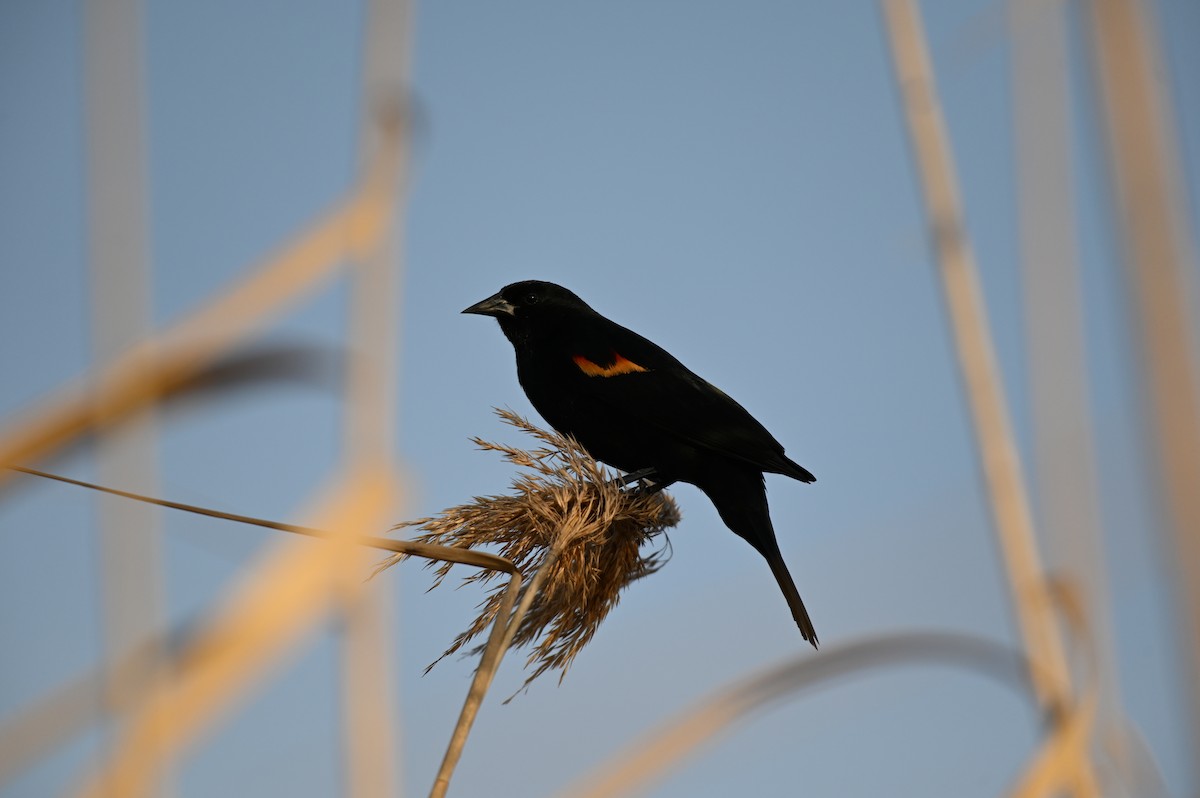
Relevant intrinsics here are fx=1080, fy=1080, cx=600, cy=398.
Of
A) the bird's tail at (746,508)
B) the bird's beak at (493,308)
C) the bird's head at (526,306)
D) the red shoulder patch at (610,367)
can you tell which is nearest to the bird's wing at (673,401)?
the red shoulder patch at (610,367)

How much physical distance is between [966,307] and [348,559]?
1244 millimetres

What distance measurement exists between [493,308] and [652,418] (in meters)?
1.08

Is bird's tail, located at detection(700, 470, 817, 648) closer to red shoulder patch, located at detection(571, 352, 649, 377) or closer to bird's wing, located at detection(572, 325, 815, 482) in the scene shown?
bird's wing, located at detection(572, 325, 815, 482)

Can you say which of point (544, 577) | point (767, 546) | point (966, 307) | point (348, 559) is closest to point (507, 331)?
point (767, 546)

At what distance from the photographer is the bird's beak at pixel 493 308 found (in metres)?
4.57

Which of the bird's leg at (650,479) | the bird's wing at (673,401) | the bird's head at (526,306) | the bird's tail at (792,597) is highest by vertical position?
the bird's head at (526,306)

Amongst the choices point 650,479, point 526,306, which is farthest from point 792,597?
point 526,306

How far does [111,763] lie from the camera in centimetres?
95

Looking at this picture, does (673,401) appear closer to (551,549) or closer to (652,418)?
(652,418)

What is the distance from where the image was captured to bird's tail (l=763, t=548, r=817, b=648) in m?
3.09

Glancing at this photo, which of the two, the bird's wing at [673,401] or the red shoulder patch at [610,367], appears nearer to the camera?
the bird's wing at [673,401]

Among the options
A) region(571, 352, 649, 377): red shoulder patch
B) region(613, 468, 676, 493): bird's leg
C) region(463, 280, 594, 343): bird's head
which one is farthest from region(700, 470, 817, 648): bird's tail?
region(463, 280, 594, 343): bird's head

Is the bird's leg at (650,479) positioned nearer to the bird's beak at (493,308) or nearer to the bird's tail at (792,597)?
the bird's tail at (792,597)

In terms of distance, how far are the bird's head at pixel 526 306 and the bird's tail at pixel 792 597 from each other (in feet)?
4.92
